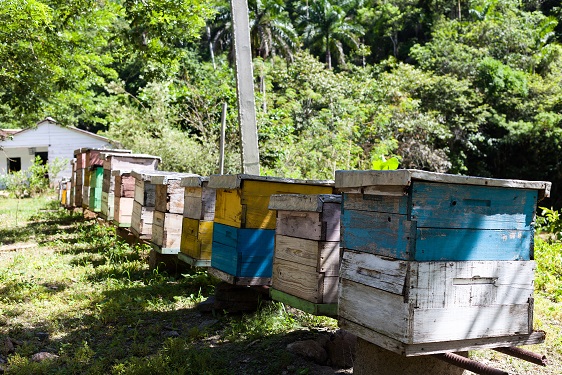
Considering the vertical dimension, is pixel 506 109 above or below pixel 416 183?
above

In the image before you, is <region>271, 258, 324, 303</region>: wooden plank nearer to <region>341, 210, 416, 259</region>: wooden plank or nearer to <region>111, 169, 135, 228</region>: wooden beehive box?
<region>341, 210, 416, 259</region>: wooden plank

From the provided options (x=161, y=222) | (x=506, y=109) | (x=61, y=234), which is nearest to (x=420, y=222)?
(x=161, y=222)

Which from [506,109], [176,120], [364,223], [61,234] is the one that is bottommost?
[61,234]

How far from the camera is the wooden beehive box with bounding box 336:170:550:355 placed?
2.97 metres

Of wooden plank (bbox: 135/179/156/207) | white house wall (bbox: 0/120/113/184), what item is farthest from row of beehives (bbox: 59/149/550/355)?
white house wall (bbox: 0/120/113/184)

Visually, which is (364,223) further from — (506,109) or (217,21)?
(217,21)

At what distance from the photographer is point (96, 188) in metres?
11.5

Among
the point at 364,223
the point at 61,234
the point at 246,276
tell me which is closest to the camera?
the point at 364,223

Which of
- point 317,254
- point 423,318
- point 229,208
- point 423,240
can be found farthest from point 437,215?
point 229,208

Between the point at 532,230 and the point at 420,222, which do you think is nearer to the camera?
the point at 420,222

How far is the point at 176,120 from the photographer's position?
19156 millimetres

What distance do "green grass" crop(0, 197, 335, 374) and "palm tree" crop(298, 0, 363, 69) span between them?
4202 centimetres

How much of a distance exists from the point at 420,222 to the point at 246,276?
2272mm

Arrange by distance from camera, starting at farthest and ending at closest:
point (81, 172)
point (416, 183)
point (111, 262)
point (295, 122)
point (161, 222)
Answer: point (295, 122), point (81, 172), point (111, 262), point (161, 222), point (416, 183)
